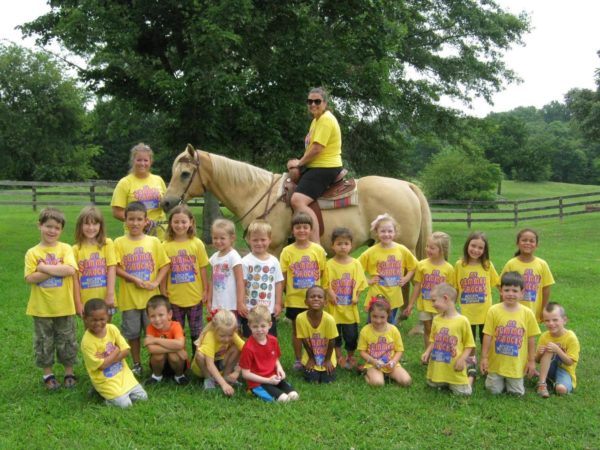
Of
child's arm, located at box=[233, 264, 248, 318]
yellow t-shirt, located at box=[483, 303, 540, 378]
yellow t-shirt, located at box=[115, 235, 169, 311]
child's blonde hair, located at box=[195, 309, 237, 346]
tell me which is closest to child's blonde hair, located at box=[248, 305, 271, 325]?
child's blonde hair, located at box=[195, 309, 237, 346]

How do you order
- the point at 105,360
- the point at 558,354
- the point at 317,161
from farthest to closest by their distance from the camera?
the point at 317,161
the point at 558,354
the point at 105,360


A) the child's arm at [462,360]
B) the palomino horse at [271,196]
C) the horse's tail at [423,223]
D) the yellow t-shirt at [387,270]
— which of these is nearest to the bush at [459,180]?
the horse's tail at [423,223]

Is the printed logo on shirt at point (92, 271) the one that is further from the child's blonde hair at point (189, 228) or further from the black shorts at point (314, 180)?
the black shorts at point (314, 180)

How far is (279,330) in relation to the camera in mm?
6164

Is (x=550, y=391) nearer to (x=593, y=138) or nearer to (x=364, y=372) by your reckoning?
(x=364, y=372)

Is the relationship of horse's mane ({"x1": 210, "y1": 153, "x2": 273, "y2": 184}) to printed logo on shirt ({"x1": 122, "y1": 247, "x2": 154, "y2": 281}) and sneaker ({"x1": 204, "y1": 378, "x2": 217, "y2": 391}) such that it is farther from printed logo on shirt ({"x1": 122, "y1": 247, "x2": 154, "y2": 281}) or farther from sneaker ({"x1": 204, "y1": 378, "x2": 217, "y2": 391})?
sneaker ({"x1": 204, "y1": 378, "x2": 217, "y2": 391})

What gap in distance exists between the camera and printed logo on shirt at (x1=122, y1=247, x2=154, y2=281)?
446 centimetres

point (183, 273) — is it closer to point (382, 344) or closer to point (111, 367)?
point (111, 367)

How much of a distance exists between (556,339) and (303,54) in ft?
29.1

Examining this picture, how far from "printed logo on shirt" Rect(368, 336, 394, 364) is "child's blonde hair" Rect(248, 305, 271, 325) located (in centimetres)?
107

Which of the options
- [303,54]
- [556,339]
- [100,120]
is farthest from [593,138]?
[556,339]

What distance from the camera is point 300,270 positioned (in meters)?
4.75

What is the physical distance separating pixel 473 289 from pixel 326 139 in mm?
2163

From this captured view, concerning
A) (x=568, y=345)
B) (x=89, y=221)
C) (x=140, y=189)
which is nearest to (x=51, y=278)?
(x=89, y=221)
